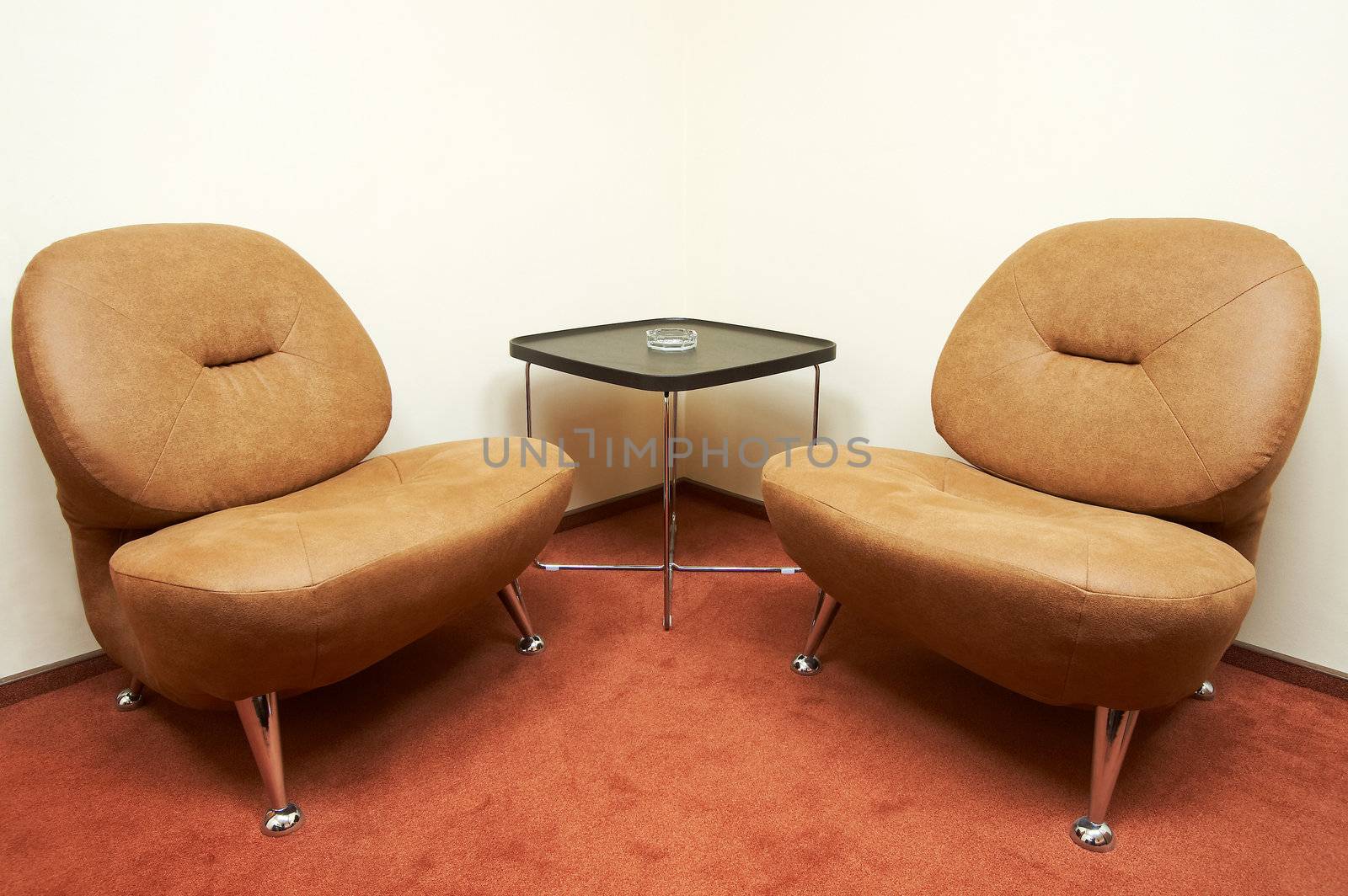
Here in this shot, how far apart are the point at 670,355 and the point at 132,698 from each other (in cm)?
135

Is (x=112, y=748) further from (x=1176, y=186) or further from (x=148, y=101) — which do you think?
(x=1176, y=186)

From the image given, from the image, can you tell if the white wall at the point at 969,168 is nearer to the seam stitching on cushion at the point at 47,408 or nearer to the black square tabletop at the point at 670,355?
the black square tabletop at the point at 670,355

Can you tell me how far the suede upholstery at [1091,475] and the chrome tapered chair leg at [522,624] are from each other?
0.63 m

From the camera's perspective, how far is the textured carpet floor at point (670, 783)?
1.19 meters

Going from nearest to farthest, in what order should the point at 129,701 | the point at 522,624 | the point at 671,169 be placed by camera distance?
the point at 129,701, the point at 522,624, the point at 671,169

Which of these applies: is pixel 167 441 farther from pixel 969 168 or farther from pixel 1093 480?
pixel 969 168

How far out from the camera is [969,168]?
1988 mm

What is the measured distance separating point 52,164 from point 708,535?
1.80 metres

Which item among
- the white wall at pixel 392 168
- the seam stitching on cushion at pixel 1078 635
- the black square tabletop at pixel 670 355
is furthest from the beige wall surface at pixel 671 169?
the seam stitching on cushion at pixel 1078 635

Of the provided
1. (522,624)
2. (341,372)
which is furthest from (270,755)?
(341,372)

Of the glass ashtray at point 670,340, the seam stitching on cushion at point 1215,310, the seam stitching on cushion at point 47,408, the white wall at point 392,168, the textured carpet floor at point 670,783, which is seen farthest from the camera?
the glass ashtray at point 670,340

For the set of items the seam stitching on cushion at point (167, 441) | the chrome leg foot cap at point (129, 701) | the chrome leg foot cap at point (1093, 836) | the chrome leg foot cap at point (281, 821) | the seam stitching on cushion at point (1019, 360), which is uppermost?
the seam stitching on cushion at point (1019, 360)

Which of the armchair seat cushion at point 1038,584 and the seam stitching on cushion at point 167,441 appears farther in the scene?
the seam stitching on cushion at point 167,441

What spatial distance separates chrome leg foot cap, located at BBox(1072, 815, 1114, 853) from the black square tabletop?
3.40ft
